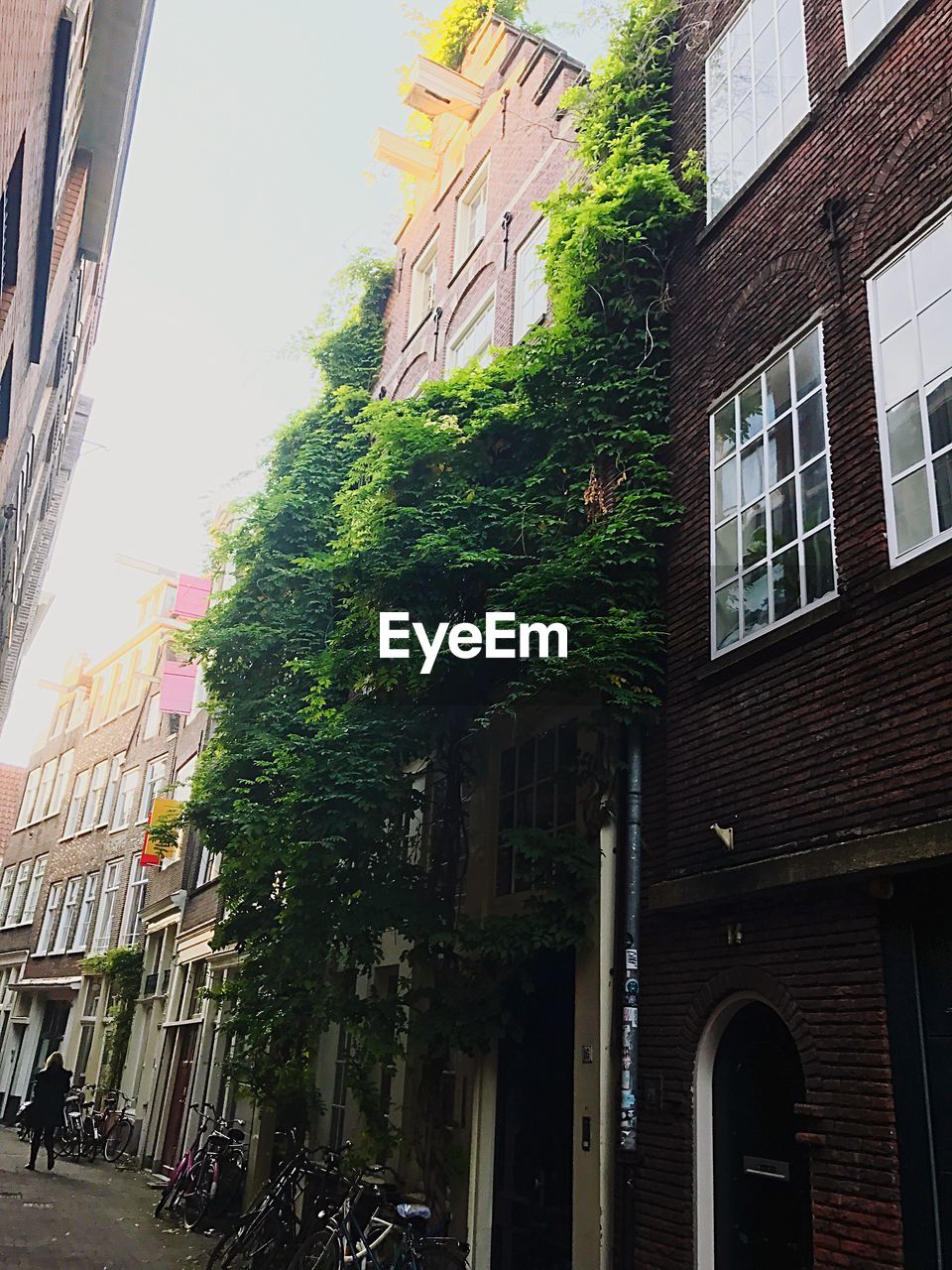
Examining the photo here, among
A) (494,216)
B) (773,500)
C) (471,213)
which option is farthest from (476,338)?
(773,500)

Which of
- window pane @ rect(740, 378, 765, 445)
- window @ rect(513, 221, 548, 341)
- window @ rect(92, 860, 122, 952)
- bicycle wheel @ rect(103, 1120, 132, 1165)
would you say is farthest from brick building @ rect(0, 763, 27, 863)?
window pane @ rect(740, 378, 765, 445)

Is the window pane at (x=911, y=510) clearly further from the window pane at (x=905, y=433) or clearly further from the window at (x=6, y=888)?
the window at (x=6, y=888)

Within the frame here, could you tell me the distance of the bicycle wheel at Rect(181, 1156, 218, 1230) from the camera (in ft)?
42.4

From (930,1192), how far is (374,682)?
650 centimetres

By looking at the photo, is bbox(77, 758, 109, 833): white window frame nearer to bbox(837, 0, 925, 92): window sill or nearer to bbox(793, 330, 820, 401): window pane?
bbox(793, 330, 820, 401): window pane

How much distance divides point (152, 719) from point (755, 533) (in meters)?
26.7

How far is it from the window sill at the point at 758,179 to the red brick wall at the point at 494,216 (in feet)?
13.6

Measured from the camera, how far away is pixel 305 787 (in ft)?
32.4

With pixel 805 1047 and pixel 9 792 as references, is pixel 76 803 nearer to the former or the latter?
pixel 9 792

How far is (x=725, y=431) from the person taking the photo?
8.36 metres

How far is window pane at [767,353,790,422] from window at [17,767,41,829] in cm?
3775

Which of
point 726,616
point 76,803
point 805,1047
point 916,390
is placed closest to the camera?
point 805,1047

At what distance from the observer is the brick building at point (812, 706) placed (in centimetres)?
556

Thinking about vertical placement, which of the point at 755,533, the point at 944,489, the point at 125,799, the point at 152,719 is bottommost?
the point at 944,489
